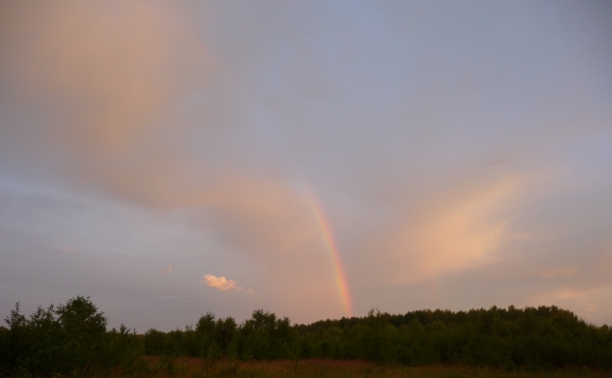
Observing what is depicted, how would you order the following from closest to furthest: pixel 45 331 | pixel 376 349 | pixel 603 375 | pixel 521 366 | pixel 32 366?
pixel 32 366
pixel 45 331
pixel 603 375
pixel 521 366
pixel 376 349

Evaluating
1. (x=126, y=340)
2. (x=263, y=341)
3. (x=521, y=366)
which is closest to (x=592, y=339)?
(x=521, y=366)

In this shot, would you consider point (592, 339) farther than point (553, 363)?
Yes

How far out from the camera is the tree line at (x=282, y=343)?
1284 cm

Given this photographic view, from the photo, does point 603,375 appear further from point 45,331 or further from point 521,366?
point 45,331

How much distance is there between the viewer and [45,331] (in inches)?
517

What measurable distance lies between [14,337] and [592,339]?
37.7 m

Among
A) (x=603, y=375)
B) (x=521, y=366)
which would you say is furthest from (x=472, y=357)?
(x=603, y=375)

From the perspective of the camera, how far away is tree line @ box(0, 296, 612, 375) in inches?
505

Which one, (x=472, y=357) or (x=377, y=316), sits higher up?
(x=377, y=316)

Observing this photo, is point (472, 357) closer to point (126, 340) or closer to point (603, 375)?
point (603, 375)

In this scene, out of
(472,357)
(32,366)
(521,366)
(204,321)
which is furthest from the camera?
(204,321)

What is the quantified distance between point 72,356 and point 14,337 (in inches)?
75.7

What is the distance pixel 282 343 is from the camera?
38.6 metres

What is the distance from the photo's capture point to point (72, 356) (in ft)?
43.4
